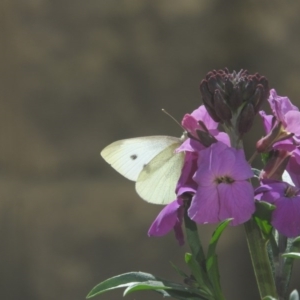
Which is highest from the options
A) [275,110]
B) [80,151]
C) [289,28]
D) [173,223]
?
[289,28]

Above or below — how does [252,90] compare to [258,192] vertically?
above

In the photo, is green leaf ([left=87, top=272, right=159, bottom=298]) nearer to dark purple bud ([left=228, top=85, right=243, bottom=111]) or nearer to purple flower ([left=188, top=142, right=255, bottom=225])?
purple flower ([left=188, top=142, right=255, bottom=225])

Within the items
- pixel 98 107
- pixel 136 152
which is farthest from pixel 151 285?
pixel 98 107

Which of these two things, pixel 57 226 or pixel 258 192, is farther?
pixel 57 226

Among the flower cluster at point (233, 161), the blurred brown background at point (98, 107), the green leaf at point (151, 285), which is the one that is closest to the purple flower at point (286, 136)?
the flower cluster at point (233, 161)

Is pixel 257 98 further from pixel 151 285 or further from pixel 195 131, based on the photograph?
pixel 151 285

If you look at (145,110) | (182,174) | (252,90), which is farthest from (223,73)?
(145,110)

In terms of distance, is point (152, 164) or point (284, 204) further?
point (152, 164)

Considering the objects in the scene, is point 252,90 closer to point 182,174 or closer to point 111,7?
point 182,174
